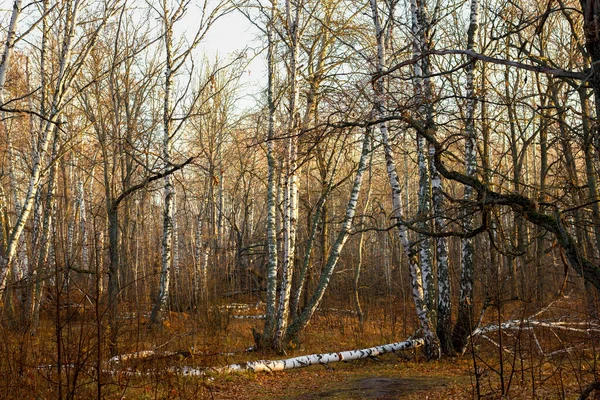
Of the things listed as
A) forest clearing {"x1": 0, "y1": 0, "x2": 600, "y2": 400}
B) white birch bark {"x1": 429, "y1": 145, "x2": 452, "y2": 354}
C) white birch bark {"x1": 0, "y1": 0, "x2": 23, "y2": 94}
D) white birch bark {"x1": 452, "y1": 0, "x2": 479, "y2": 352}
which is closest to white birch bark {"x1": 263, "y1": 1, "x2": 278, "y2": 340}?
forest clearing {"x1": 0, "y1": 0, "x2": 600, "y2": 400}

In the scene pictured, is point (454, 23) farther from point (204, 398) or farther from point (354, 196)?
point (204, 398)

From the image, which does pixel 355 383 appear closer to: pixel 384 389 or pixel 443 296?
pixel 384 389

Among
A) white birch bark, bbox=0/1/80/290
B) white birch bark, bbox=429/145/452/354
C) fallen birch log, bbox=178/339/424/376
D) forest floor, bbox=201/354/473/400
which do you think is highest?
white birch bark, bbox=0/1/80/290

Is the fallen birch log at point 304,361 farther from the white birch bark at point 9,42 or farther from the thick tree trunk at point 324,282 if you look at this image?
the white birch bark at point 9,42

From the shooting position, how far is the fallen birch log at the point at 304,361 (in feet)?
26.5

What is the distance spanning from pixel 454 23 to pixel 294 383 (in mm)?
12298

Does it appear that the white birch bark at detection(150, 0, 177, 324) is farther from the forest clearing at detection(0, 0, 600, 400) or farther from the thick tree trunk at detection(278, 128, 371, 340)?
the thick tree trunk at detection(278, 128, 371, 340)

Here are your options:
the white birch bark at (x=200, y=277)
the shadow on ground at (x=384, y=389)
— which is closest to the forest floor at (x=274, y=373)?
the shadow on ground at (x=384, y=389)

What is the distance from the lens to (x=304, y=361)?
9453mm

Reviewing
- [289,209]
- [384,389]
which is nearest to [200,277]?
[289,209]

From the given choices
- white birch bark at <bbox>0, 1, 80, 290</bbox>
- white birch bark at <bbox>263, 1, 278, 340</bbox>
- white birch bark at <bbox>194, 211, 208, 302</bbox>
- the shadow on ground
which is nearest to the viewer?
the shadow on ground

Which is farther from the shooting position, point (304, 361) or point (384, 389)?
point (304, 361)

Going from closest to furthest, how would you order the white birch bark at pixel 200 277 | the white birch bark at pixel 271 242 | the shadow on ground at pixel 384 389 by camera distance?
the shadow on ground at pixel 384 389 < the white birch bark at pixel 271 242 < the white birch bark at pixel 200 277

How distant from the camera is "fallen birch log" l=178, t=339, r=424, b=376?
318 inches
